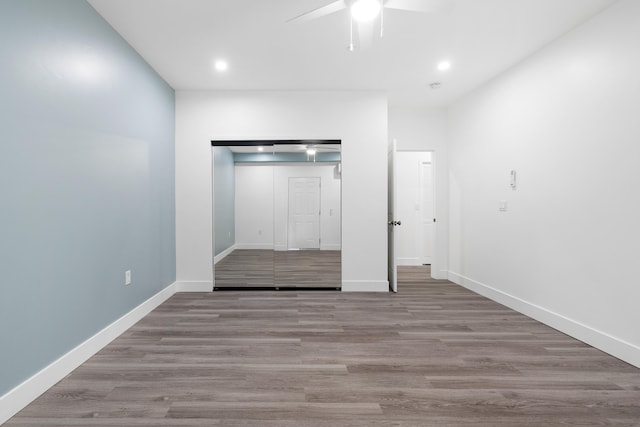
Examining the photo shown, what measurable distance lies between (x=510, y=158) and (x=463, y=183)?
37.8 inches

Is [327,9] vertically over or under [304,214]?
over

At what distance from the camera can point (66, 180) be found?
2.06 metres

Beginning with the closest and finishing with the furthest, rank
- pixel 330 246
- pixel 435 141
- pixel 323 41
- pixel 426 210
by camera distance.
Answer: pixel 323 41 → pixel 330 246 → pixel 435 141 → pixel 426 210

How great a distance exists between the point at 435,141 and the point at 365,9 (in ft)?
10.8

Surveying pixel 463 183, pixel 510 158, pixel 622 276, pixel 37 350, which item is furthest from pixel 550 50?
pixel 37 350

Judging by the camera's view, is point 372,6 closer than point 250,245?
Yes

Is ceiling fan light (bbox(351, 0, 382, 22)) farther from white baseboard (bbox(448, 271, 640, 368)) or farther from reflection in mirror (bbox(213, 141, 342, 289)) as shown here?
white baseboard (bbox(448, 271, 640, 368))

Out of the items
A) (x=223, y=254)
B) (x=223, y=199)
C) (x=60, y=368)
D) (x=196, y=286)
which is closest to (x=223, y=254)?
(x=223, y=254)

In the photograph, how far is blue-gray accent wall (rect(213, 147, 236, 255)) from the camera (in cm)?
414

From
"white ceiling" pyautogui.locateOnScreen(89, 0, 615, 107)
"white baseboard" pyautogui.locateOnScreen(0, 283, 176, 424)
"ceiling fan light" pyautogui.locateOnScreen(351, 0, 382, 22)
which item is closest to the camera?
"white baseboard" pyautogui.locateOnScreen(0, 283, 176, 424)

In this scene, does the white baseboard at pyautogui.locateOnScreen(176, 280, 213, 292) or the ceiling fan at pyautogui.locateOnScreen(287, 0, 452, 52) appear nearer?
the ceiling fan at pyautogui.locateOnScreen(287, 0, 452, 52)

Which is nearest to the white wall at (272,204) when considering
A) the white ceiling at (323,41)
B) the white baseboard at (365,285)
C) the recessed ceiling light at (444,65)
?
the white baseboard at (365,285)

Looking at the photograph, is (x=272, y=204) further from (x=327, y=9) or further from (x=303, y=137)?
(x=327, y=9)

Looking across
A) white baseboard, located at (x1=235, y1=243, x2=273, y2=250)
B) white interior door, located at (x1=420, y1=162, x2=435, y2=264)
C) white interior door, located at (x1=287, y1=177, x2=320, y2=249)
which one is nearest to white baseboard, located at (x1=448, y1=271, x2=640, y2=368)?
white interior door, located at (x1=420, y1=162, x2=435, y2=264)
